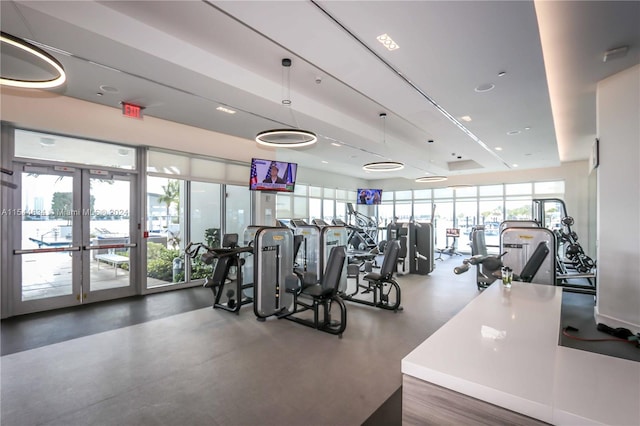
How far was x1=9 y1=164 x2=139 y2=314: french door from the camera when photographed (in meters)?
5.09

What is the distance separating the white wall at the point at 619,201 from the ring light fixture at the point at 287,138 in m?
4.65

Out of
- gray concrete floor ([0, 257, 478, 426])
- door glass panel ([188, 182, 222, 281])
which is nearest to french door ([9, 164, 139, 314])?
door glass panel ([188, 182, 222, 281])

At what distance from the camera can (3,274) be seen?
190 inches

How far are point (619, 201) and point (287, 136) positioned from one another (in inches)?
213

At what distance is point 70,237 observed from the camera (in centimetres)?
559

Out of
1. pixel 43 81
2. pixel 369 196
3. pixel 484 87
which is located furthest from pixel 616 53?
pixel 369 196

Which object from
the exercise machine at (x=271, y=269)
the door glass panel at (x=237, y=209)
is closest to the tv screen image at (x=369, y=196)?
the door glass panel at (x=237, y=209)

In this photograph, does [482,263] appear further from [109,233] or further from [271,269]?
[109,233]

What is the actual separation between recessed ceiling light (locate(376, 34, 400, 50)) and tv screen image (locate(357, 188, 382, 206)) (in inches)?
412

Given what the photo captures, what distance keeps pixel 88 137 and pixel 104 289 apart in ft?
9.73

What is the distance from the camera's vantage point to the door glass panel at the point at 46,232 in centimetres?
513

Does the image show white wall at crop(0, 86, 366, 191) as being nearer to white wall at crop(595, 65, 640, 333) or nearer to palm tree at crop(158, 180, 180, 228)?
palm tree at crop(158, 180, 180, 228)

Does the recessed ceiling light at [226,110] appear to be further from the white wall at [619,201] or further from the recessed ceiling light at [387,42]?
the white wall at [619,201]

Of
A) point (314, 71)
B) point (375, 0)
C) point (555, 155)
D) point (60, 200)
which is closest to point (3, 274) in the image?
point (60, 200)
